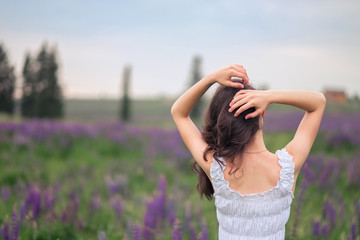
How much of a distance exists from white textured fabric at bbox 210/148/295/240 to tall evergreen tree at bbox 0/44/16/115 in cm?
1609

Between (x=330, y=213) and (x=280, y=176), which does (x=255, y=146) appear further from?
(x=330, y=213)

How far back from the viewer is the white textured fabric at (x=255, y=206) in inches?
72.3

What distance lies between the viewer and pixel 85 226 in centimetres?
372

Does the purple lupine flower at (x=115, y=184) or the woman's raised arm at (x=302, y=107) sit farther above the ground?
the woman's raised arm at (x=302, y=107)

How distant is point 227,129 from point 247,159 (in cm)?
22

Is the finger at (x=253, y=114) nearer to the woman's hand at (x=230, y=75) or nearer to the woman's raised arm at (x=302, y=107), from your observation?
the woman's raised arm at (x=302, y=107)

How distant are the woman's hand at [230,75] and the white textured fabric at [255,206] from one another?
448mm

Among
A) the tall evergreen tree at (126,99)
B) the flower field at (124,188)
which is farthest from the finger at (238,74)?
the tall evergreen tree at (126,99)

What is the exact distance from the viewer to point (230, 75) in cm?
177

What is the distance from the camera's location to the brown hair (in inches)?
69.2

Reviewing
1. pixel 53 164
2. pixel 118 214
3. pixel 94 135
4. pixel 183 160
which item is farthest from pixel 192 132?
Result: pixel 94 135

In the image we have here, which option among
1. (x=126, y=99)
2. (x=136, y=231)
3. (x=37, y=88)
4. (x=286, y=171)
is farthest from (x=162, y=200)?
(x=126, y=99)

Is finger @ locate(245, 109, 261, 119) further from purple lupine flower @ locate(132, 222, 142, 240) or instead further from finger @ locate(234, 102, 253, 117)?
purple lupine flower @ locate(132, 222, 142, 240)

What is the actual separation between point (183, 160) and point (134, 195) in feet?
7.39
